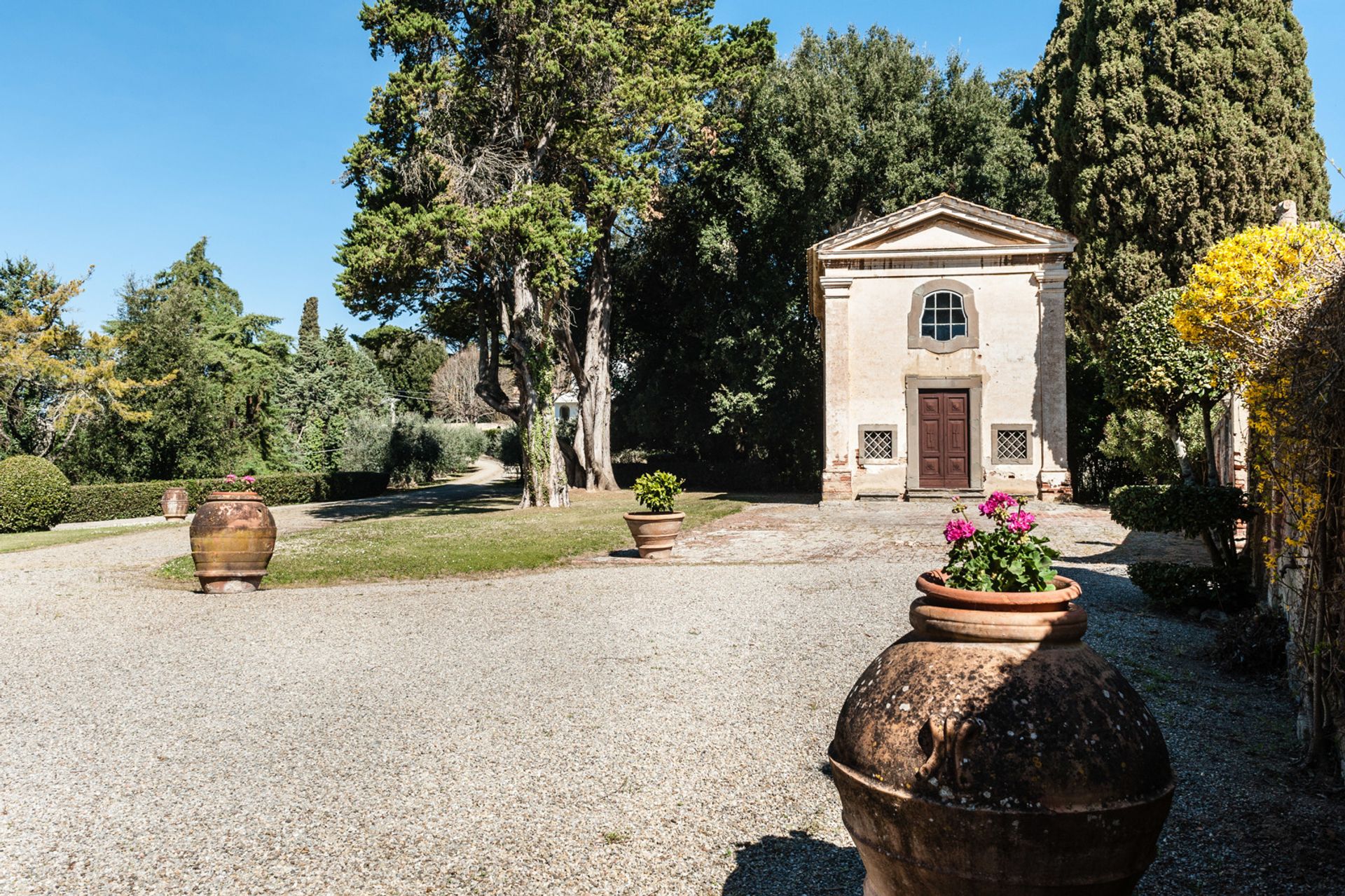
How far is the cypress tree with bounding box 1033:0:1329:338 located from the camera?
23891 millimetres

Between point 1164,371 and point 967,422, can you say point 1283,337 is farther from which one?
point 967,422

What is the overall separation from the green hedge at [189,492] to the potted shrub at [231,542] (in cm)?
1424

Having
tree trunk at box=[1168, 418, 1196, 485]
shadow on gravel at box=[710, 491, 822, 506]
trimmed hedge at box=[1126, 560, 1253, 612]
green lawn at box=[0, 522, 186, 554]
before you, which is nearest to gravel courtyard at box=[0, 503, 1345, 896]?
trimmed hedge at box=[1126, 560, 1253, 612]

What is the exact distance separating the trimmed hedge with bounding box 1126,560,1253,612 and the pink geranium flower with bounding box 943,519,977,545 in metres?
6.32

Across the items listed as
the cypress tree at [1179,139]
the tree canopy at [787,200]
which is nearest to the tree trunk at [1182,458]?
the cypress tree at [1179,139]

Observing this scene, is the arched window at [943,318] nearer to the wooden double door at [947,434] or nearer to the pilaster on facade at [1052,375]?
the wooden double door at [947,434]

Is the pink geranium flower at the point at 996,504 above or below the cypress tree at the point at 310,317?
below

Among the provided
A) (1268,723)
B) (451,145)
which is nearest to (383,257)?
(451,145)

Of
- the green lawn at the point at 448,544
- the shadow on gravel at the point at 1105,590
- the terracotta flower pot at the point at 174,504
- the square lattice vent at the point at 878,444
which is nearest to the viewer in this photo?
the shadow on gravel at the point at 1105,590

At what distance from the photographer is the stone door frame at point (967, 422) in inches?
869

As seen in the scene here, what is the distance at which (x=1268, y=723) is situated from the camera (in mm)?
5336

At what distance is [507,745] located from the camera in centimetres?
533

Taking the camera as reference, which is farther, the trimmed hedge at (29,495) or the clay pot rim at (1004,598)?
the trimmed hedge at (29,495)

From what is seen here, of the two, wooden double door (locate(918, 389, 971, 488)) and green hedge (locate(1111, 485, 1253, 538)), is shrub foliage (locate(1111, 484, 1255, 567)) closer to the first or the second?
green hedge (locate(1111, 485, 1253, 538))
